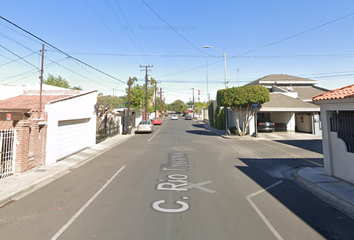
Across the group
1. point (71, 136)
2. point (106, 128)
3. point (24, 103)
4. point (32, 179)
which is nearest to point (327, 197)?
point (32, 179)

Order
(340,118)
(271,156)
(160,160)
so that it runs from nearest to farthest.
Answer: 1. (340,118)
2. (160,160)
3. (271,156)

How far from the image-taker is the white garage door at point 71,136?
10136 millimetres

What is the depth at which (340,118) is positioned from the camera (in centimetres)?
682

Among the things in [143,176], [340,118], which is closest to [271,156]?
[340,118]

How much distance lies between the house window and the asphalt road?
2.34 meters

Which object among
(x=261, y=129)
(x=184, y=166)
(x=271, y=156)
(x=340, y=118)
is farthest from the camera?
(x=261, y=129)

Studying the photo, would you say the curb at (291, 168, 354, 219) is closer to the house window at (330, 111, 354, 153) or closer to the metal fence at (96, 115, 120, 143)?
the house window at (330, 111, 354, 153)

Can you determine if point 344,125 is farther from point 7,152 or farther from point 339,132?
point 7,152

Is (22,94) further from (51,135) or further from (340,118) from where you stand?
(340,118)

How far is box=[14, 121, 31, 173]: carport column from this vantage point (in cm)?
745

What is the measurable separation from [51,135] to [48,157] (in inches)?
42.5

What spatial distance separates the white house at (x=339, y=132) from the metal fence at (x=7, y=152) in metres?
12.4

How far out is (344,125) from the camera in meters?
6.68

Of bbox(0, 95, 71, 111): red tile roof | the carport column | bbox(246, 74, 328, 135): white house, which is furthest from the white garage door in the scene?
bbox(246, 74, 328, 135): white house
